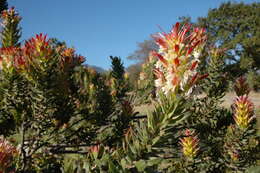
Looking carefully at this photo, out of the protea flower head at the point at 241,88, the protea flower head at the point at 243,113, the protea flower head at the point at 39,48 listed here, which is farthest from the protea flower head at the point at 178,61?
the protea flower head at the point at 241,88

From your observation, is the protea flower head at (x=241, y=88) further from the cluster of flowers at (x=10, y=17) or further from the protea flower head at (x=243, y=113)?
the cluster of flowers at (x=10, y=17)

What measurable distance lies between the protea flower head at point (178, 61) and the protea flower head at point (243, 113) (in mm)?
967

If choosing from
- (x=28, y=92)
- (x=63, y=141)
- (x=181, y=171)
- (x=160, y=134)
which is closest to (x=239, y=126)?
(x=181, y=171)

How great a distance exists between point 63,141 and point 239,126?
144 cm

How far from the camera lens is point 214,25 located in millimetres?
32812

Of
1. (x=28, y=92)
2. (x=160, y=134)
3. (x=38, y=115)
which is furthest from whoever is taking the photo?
(x=28, y=92)

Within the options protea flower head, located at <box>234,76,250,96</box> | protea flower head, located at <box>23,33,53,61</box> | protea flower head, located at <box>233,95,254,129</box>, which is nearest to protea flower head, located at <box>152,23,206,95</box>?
protea flower head, located at <box>23,33,53,61</box>

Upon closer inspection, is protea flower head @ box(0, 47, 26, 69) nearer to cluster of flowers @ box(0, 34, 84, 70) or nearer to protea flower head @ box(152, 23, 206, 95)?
cluster of flowers @ box(0, 34, 84, 70)

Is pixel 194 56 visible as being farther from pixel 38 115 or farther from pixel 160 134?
pixel 38 115

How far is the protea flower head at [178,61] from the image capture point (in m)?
1.05

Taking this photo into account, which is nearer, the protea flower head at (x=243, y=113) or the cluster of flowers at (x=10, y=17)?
the protea flower head at (x=243, y=113)

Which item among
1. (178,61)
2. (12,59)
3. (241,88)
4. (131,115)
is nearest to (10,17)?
(12,59)

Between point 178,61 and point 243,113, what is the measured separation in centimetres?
106

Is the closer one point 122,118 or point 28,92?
point 28,92
